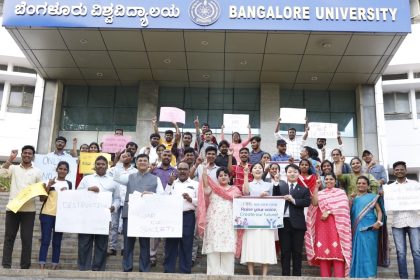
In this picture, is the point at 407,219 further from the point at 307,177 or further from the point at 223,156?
the point at 223,156

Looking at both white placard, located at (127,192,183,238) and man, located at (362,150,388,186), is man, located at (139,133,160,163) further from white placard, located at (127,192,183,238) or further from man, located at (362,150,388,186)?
man, located at (362,150,388,186)

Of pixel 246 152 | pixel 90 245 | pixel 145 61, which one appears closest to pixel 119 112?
pixel 145 61

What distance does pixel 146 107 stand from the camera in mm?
15102

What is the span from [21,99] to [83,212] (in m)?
12.9

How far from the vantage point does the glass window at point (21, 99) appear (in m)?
17.5

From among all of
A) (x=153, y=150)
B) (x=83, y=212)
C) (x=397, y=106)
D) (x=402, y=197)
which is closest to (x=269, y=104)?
(x=397, y=106)

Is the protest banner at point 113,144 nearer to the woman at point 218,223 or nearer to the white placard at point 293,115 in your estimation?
the white placard at point 293,115

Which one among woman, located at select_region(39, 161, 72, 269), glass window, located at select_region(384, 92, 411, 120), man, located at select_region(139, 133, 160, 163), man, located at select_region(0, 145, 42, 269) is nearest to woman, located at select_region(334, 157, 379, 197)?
man, located at select_region(139, 133, 160, 163)

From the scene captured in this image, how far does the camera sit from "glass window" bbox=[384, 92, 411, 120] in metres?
17.3

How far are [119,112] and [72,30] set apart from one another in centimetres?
430

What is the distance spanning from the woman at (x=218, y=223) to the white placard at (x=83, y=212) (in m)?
1.26

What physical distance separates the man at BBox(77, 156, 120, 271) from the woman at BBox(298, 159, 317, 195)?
2.73 meters

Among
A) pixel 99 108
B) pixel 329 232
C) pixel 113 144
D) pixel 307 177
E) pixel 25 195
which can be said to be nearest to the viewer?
pixel 25 195

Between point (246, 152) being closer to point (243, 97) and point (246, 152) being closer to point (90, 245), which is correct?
point (90, 245)
